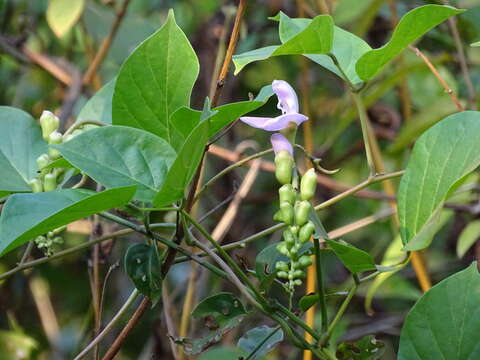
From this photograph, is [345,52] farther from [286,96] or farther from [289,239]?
[289,239]

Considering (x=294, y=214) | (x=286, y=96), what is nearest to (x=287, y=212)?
(x=294, y=214)

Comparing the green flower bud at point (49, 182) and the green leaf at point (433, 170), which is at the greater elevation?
the green flower bud at point (49, 182)

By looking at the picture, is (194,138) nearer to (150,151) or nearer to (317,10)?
(150,151)

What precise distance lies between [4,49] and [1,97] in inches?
7.2

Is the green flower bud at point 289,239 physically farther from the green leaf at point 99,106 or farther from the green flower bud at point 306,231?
the green leaf at point 99,106

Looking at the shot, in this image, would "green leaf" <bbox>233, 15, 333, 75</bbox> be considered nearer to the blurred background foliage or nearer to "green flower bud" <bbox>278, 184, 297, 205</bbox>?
"green flower bud" <bbox>278, 184, 297, 205</bbox>

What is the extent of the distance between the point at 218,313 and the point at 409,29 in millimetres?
312

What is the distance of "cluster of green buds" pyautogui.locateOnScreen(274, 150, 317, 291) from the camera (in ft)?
1.96

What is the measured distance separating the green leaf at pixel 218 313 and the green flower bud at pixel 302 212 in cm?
15

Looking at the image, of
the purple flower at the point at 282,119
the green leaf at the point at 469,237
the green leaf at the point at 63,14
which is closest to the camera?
the purple flower at the point at 282,119

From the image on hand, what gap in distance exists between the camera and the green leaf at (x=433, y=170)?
2.12ft

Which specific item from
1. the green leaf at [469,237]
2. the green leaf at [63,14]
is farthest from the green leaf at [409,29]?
the green leaf at [63,14]

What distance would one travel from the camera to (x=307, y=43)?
64 cm

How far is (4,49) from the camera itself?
1.65 m
